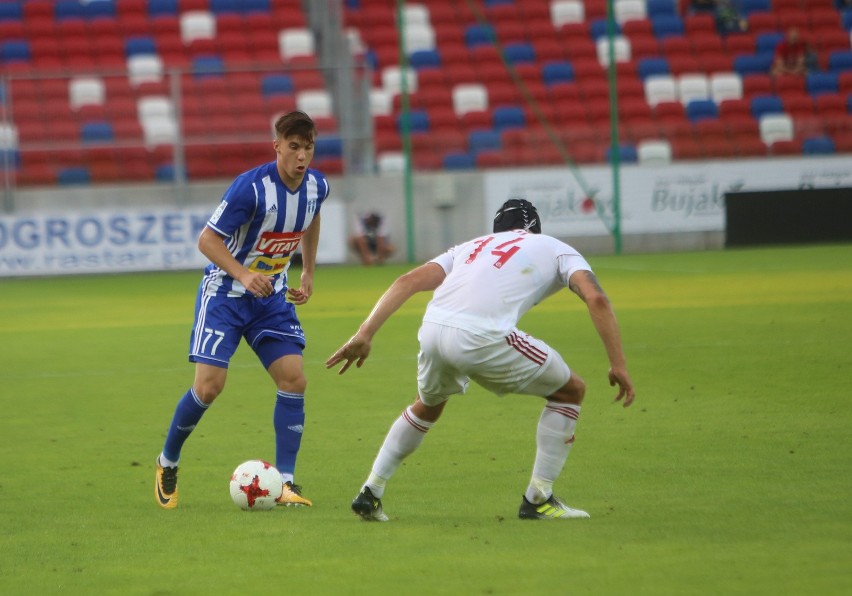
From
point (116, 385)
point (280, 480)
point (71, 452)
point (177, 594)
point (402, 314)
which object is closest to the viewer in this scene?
point (177, 594)

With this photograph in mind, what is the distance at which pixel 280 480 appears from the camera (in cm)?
630

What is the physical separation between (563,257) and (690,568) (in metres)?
1.44

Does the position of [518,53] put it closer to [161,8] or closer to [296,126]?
[161,8]

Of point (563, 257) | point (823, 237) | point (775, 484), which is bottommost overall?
point (823, 237)

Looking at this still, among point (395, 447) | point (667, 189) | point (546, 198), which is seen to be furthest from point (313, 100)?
point (395, 447)

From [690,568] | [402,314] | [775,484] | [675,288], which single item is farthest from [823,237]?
[690,568]

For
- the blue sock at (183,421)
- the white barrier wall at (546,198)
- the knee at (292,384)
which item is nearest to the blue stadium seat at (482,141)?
the white barrier wall at (546,198)

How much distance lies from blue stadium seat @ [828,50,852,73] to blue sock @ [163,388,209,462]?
26.3m

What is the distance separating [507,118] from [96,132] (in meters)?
8.30

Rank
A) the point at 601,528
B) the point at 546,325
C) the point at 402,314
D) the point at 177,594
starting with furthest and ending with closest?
the point at 402,314 → the point at 546,325 → the point at 601,528 → the point at 177,594

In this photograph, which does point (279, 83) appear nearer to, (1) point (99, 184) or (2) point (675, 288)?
(1) point (99, 184)

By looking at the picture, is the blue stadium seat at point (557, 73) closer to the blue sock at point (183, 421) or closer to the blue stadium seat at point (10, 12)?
the blue stadium seat at point (10, 12)

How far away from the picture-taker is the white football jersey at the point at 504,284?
223 inches

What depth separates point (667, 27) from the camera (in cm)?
3066
